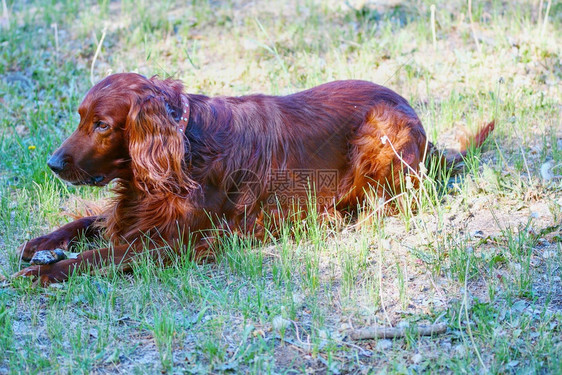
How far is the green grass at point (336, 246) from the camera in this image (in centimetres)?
278

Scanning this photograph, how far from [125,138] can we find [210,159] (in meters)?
0.49

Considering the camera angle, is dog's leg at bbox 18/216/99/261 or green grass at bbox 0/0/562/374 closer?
green grass at bbox 0/0/562/374

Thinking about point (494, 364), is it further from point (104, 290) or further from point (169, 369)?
point (104, 290)

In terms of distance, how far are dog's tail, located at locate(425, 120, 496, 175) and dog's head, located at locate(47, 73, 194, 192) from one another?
166 cm

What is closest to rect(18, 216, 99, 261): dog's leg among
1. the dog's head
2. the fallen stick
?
the dog's head

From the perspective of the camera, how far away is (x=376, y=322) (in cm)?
300

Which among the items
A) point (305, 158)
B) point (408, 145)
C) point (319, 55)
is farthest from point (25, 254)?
point (319, 55)

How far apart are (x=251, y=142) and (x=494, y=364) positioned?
6.21 feet

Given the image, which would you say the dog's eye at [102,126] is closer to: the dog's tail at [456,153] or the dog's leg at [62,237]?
the dog's leg at [62,237]

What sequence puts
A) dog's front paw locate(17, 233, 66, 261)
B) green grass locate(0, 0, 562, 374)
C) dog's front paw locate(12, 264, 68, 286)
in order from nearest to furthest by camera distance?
green grass locate(0, 0, 562, 374) < dog's front paw locate(12, 264, 68, 286) < dog's front paw locate(17, 233, 66, 261)

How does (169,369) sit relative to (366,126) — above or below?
below

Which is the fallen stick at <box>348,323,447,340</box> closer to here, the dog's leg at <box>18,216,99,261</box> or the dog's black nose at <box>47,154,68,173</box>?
the dog's black nose at <box>47,154,68,173</box>

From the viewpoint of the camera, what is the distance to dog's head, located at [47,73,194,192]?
3457 mm

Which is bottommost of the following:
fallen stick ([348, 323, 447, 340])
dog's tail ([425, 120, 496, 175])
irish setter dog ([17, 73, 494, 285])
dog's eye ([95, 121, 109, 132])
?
fallen stick ([348, 323, 447, 340])
